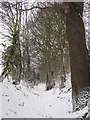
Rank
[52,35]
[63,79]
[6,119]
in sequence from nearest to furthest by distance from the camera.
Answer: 1. [6,119]
2. [63,79]
3. [52,35]

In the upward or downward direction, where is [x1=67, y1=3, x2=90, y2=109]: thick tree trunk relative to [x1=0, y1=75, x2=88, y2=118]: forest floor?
upward

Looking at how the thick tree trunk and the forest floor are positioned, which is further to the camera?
the thick tree trunk

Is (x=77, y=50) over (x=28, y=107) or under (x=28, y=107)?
over

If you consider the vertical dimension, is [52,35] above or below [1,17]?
below

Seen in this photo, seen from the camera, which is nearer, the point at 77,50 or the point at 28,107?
the point at 77,50

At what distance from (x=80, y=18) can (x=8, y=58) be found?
827 cm

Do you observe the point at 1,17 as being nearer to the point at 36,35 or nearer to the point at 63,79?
the point at 36,35

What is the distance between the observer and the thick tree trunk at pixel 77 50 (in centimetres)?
837

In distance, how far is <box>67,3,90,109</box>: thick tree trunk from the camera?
8.37m

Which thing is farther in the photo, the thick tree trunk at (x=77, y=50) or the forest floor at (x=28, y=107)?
the thick tree trunk at (x=77, y=50)

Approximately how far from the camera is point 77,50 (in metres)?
8.55

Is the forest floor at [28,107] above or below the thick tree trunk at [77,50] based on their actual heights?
below

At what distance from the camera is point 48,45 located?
19.9 m

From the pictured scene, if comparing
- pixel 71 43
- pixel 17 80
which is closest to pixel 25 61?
pixel 17 80
